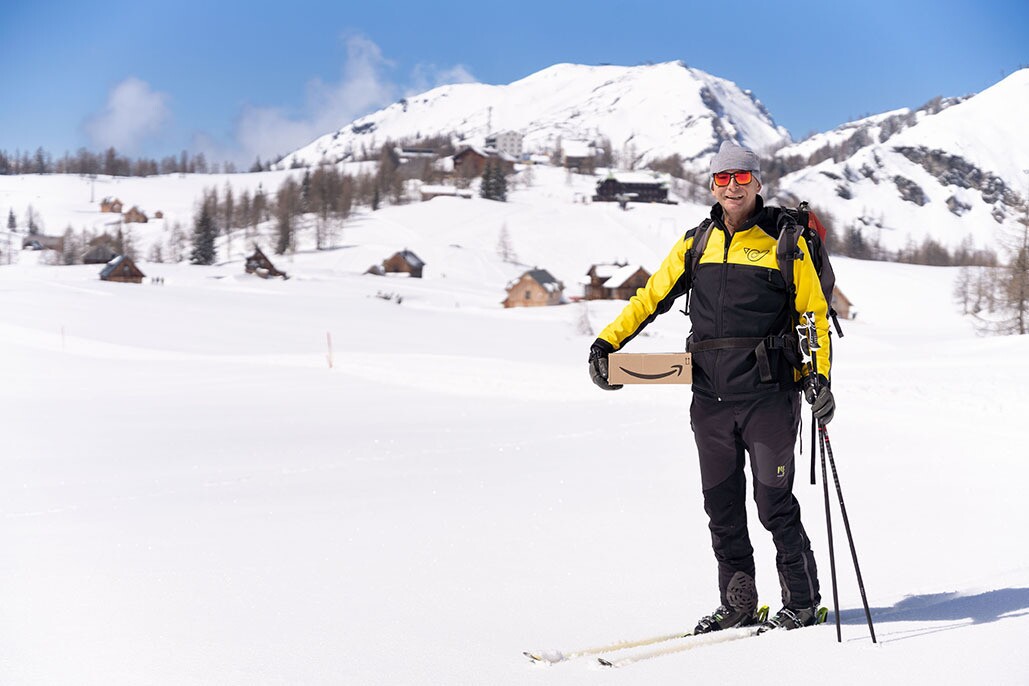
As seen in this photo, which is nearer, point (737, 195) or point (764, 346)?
point (764, 346)

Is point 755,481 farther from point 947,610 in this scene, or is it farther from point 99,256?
point 99,256

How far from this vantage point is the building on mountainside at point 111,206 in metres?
136

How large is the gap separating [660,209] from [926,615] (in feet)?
399

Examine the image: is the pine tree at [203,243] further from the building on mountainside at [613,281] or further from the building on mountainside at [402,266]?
the building on mountainside at [613,281]

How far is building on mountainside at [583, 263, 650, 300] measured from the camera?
71.1 meters

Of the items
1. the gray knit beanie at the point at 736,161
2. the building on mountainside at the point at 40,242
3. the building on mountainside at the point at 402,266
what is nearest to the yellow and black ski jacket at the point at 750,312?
the gray knit beanie at the point at 736,161

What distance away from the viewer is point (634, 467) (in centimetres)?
926

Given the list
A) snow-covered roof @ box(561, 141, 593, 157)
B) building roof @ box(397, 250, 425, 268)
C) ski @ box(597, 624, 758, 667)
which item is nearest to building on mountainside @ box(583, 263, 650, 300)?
building roof @ box(397, 250, 425, 268)

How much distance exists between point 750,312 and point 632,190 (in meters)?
135

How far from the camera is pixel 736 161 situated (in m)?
4.04

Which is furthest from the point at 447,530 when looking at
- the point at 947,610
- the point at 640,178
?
the point at 640,178

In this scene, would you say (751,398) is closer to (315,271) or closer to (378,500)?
(378,500)

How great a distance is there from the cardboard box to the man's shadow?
129 cm

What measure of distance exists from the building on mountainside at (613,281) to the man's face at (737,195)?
64321 millimetres
